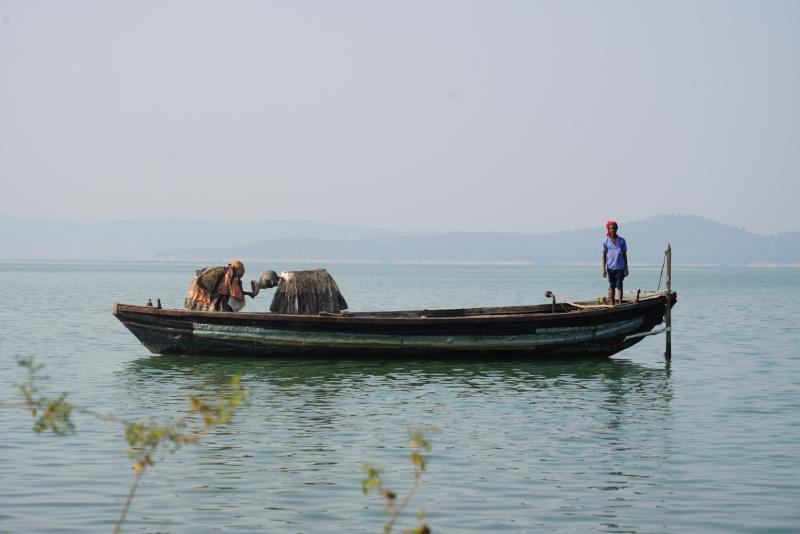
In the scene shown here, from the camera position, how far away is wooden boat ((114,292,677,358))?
954 inches

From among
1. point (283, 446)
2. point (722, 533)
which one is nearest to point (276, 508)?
point (283, 446)

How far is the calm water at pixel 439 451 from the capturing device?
11.1 m

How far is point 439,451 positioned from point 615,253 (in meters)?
11.4

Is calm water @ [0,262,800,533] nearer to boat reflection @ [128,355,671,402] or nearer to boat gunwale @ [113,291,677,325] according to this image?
boat reflection @ [128,355,671,402]

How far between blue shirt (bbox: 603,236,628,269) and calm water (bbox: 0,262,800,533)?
240cm

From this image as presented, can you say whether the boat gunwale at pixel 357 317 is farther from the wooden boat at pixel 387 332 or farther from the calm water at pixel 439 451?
the calm water at pixel 439 451

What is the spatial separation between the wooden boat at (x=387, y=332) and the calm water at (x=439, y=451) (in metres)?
0.43

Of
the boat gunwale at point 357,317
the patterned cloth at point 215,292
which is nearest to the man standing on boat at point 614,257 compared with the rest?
the boat gunwale at point 357,317

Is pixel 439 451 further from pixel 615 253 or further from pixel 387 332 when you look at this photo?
pixel 615 253

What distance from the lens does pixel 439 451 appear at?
1424 centimetres

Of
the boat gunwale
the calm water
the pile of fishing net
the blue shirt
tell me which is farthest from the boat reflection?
the blue shirt

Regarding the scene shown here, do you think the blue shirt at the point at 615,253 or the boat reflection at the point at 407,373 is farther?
the blue shirt at the point at 615,253

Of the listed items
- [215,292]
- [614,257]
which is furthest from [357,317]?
[614,257]

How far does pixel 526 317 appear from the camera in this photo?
2439 centimetres
